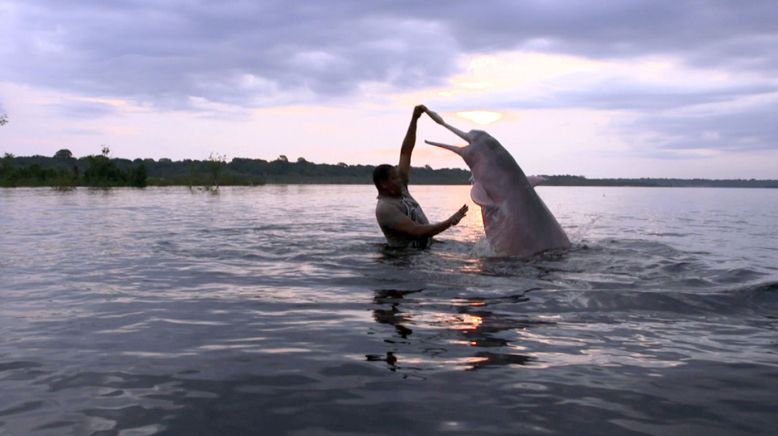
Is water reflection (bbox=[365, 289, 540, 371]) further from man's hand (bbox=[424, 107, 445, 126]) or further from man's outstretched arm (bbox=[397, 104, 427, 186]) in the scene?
man's outstretched arm (bbox=[397, 104, 427, 186])

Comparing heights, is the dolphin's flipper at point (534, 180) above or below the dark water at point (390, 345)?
above

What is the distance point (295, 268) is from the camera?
758cm

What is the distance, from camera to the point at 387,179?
8508 millimetres

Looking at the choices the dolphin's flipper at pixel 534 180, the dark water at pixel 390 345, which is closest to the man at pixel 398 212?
the dark water at pixel 390 345

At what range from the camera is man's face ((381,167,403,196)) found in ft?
28.0

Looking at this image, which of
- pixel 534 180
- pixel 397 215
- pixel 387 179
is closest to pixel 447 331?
pixel 534 180

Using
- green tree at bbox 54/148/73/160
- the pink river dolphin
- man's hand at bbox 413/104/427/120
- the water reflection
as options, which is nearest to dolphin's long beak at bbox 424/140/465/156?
the pink river dolphin

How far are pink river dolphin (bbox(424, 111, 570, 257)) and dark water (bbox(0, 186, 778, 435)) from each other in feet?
1.11

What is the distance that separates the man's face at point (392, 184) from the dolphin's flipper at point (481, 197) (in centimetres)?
132

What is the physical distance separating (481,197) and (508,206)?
0.35 m

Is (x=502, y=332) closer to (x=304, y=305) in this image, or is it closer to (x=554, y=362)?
(x=554, y=362)

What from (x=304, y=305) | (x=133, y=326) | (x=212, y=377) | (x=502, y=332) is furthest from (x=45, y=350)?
(x=502, y=332)

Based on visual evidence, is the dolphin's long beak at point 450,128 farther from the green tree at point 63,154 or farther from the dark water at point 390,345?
the green tree at point 63,154

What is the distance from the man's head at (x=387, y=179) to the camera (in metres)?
8.49
